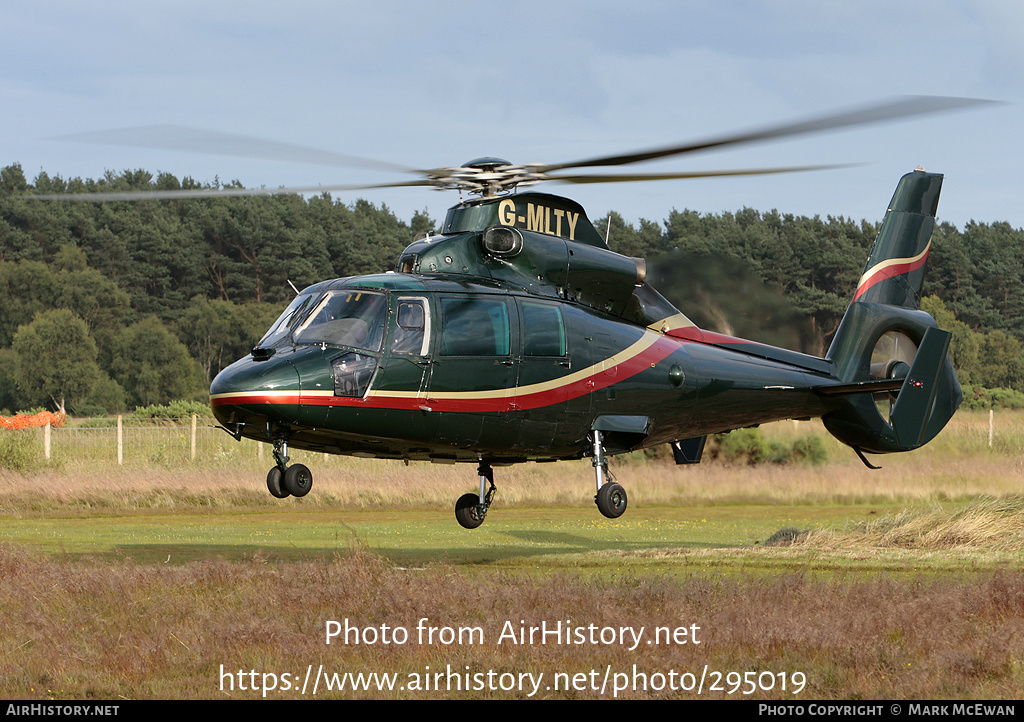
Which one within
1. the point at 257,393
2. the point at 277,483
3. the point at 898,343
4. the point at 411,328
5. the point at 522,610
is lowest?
the point at 522,610

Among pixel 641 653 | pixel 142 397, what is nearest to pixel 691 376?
pixel 641 653

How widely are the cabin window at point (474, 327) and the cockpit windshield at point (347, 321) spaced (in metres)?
0.92

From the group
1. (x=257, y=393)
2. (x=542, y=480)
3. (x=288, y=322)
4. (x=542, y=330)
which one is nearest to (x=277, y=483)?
(x=257, y=393)

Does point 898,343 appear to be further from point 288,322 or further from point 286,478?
point 286,478

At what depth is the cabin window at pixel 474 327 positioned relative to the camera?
45.1ft

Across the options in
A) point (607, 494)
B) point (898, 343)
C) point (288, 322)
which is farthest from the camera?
point (898, 343)

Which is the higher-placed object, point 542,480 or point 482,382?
point 482,382

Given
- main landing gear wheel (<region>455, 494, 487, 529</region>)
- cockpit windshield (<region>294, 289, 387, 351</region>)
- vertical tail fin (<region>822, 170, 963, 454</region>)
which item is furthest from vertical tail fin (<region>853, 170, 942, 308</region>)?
cockpit windshield (<region>294, 289, 387, 351</region>)

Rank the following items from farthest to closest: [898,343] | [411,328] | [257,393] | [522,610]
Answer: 1. [898,343]
2. [522,610]
3. [411,328]
4. [257,393]

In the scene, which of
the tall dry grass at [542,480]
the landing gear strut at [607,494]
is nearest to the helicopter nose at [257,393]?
the landing gear strut at [607,494]

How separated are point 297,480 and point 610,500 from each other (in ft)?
14.6

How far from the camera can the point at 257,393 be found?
482 inches

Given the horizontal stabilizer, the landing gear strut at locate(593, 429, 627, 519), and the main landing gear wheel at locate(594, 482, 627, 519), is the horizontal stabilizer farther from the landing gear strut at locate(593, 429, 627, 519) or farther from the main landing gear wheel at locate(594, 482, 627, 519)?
the main landing gear wheel at locate(594, 482, 627, 519)
